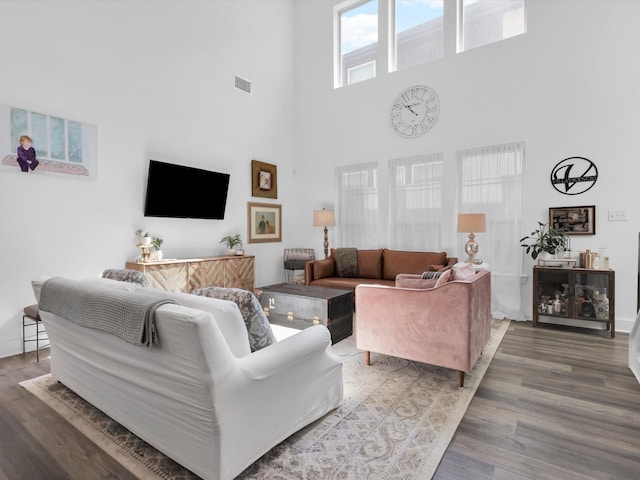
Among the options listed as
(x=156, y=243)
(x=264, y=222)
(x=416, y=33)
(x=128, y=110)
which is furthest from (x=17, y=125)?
(x=416, y=33)

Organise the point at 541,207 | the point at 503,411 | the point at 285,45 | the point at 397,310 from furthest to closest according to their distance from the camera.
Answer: the point at 285,45
the point at 541,207
the point at 397,310
the point at 503,411

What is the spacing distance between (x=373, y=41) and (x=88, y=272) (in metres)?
5.53

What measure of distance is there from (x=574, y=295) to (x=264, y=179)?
15.6ft

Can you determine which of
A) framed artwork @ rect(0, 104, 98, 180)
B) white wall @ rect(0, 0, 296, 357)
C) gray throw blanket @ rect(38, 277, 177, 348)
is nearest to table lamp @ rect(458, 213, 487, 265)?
white wall @ rect(0, 0, 296, 357)

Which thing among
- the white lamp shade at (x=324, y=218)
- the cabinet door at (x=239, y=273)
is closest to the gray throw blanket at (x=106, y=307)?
the cabinet door at (x=239, y=273)

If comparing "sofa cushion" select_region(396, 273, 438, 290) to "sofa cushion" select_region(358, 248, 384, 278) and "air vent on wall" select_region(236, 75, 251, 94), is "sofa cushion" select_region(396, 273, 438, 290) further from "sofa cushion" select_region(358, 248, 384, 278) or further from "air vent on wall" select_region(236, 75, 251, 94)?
"air vent on wall" select_region(236, 75, 251, 94)

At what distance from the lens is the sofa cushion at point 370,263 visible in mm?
5227

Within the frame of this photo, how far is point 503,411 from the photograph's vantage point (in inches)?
86.4

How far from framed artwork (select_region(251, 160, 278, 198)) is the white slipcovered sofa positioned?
3.92 meters

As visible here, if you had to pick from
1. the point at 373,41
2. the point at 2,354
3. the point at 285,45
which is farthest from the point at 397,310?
the point at 285,45

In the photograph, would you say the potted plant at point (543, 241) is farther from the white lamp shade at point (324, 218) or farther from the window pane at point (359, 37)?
the window pane at point (359, 37)

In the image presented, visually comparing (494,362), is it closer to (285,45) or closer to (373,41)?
(373,41)

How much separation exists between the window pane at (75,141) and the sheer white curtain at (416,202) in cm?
416

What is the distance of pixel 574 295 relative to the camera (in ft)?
12.7
